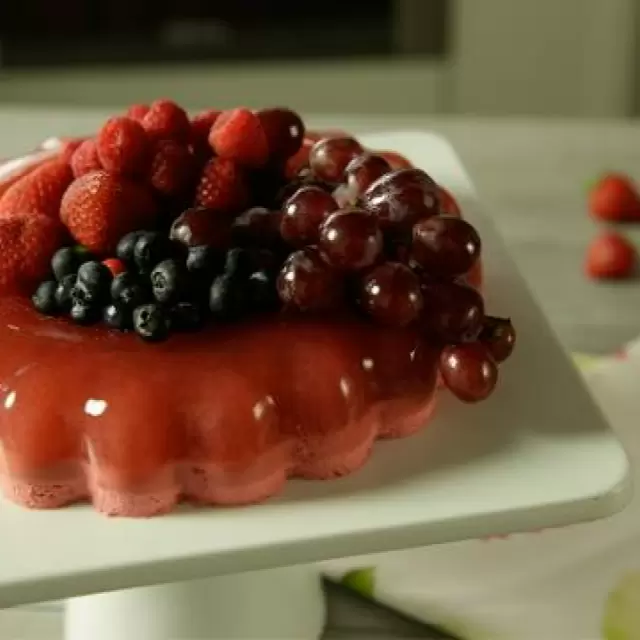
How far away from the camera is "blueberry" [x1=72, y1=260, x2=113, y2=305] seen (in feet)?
2.31

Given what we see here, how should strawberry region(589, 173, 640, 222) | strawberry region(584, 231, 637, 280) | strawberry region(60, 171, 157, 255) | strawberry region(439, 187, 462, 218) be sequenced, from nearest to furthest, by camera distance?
1. strawberry region(60, 171, 157, 255)
2. strawberry region(439, 187, 462, 218)
3. strawberry region(584, 231, 637, 280)
4. strawberry region(589, 173, 640, 222)

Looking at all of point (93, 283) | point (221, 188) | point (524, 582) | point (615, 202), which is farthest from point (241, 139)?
point (615, 202)

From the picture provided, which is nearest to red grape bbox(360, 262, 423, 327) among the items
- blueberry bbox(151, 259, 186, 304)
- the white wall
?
blueberry bbox(151, 259, 186, 304)

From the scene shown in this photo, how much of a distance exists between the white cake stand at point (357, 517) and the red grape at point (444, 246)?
99 mm

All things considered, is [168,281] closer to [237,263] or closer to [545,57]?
[237,263]

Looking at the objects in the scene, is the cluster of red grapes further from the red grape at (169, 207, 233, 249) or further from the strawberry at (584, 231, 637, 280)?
the strawberry at (584, 231, 637, 280)

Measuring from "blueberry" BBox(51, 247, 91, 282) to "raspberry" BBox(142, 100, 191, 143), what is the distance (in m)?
0.10

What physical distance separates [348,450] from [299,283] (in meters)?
0.10

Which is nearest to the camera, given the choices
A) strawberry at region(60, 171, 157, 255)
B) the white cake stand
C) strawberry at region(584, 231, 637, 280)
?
the white cake stand

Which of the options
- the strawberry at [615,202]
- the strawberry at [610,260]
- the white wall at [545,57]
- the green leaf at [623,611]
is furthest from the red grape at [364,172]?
the white wall at [545,57]

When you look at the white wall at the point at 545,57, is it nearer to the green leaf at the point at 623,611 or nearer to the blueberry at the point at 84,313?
the green leaf at the point at 623,611

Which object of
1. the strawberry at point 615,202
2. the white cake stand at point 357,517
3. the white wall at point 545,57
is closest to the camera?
the white cake stand at point 357,517

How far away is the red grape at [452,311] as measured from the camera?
27.9 inches

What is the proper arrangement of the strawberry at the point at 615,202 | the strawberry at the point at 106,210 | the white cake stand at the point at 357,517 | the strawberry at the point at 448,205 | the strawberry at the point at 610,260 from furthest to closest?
the strawberry at the point at 615,202, the strawberry at the point at 610,260, the strawberry at the point at 448,205, the strawberry at the point at 106,210, the white cake stand at the point at 357,517
